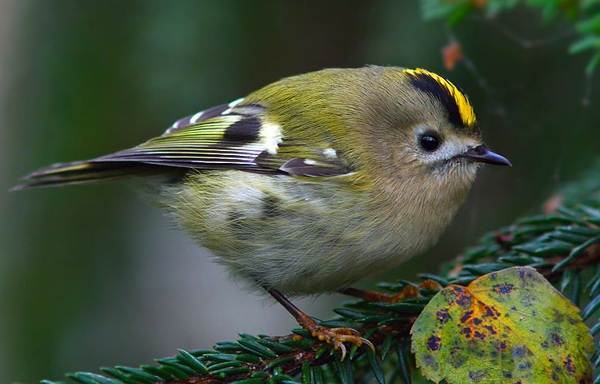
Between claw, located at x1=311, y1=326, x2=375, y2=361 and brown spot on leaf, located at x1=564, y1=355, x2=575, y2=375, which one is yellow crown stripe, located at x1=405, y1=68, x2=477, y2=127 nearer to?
claw, located at x1=311, y1=326, x2=375, y2=361

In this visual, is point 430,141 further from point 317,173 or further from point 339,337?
point 339,337

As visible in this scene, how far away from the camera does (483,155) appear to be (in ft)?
6.61

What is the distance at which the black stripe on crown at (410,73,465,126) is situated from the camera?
204cm

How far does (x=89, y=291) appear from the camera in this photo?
118 inches

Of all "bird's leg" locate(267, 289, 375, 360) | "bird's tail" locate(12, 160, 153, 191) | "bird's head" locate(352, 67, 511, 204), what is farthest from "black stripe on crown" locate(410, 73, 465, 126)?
"bird's tail" locate(12, 160, 153, 191)

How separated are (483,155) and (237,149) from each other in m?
0.64

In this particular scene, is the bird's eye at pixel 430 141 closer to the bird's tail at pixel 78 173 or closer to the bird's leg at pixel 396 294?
the bird's leg at pixel 396 294

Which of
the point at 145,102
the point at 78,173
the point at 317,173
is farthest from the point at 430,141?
the point at 145,102

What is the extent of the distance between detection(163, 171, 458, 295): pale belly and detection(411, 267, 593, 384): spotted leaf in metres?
0.49

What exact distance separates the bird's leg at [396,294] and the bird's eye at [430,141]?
1.27 ft

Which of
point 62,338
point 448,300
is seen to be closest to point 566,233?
point 448,300

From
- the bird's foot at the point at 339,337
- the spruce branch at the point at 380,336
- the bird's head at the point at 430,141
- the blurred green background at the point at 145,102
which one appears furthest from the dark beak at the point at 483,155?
the bird's foot at the point at 339,337

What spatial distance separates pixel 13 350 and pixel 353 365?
5.95 ft

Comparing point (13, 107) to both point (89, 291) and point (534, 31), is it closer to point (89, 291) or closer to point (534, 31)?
point (89, 291)
